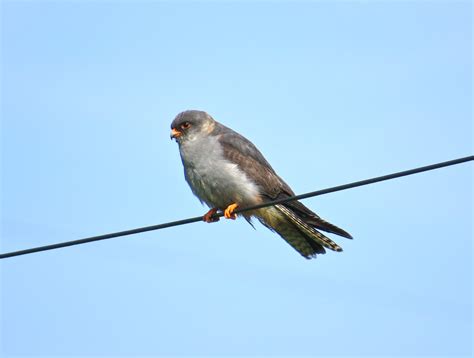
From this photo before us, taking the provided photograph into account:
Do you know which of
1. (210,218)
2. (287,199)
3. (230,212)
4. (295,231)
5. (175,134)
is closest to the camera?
(287,199)

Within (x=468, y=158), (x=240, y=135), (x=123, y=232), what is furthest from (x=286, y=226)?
(x=468, y=158)

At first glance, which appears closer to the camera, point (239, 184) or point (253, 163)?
point (239, 184)

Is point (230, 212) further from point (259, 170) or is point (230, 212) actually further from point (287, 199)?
point (287, 199)

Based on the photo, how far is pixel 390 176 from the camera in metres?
5.66

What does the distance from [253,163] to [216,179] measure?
0.61 m

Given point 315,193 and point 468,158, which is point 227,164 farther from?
point 468,158

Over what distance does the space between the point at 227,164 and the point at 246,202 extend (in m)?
0.45

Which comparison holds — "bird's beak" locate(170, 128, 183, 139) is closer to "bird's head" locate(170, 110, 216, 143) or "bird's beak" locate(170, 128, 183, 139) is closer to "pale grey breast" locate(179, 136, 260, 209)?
"bird's head" locate(170, 110, 216, 143)

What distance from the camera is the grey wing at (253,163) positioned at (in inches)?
358

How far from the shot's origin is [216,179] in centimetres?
883

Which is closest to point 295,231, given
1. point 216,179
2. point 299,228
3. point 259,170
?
point 299,228

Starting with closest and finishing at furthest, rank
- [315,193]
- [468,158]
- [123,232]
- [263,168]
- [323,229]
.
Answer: [468,158], [315,193], [123,232], [323,229], [263,168]

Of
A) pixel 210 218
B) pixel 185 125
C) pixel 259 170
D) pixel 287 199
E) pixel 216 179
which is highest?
pixel 185 125

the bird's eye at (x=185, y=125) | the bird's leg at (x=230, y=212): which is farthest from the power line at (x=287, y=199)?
the bird's eye at (x=185, y=125)
